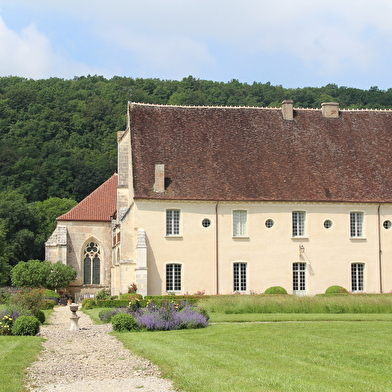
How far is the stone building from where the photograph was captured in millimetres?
38969

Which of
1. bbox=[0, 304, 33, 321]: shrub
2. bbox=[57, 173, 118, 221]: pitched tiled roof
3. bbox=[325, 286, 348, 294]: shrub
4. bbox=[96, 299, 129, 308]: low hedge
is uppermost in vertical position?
bbox=[57, 173, 118, 221]: pitched tiled roof

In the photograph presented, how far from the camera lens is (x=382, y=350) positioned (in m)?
14.9

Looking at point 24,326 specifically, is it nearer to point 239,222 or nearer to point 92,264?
point 239,222

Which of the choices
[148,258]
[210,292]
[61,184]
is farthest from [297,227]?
[61,184]

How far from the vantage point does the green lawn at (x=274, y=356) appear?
11.3m

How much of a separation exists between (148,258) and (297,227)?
9227 millimetres

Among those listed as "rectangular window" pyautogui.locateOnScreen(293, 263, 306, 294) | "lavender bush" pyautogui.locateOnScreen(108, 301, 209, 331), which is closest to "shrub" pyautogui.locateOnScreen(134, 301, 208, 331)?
"lavender bush" pyautogui.locateOnScreen(108, 301, 209, 331)

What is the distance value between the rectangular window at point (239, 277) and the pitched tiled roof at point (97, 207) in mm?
13437

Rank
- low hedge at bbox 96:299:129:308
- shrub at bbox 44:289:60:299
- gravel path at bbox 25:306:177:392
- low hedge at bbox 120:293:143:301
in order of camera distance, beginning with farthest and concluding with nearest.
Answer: shrub at bbox 44:289:60:299 → low hedge at bbox 120:293:143:301 → low hedge at bbox 96:299:129:308 → gravel path at bbox 25:306:177:392

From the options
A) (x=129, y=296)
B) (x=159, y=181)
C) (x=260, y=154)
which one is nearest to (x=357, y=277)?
(x=260, y=154)

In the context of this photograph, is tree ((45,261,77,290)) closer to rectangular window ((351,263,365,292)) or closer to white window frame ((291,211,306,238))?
white window frame ((291,211,306,238))

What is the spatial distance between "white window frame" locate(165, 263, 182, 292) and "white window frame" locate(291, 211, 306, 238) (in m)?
7.33

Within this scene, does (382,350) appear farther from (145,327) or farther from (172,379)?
(145,327)

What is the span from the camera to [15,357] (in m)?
14.9
